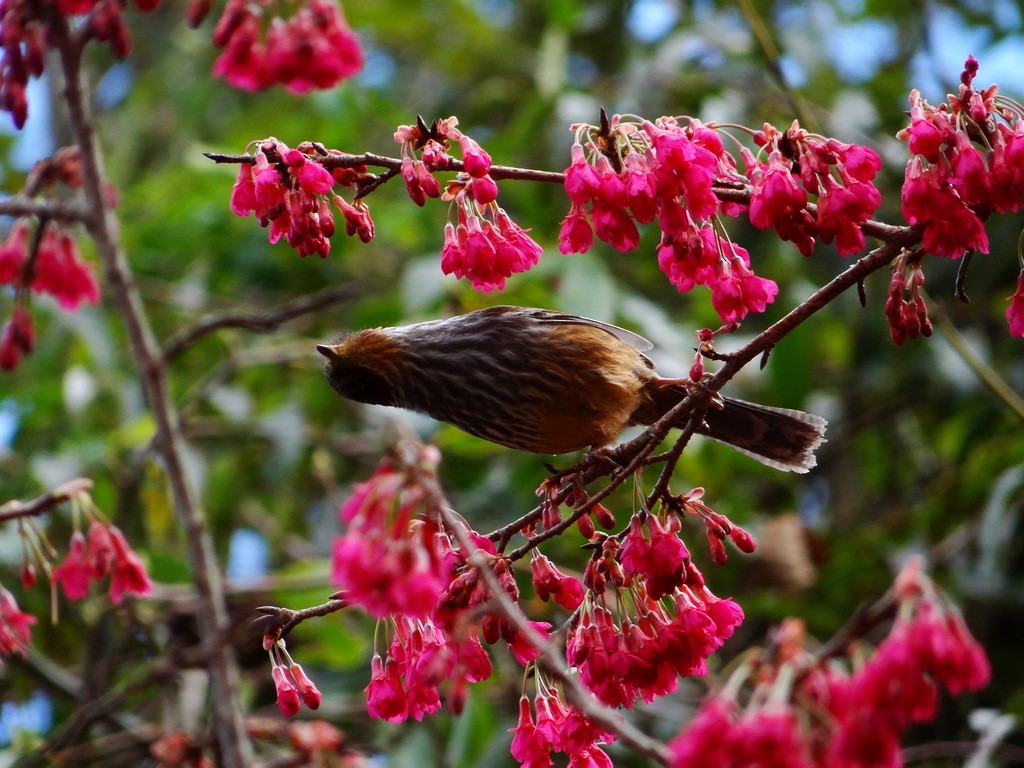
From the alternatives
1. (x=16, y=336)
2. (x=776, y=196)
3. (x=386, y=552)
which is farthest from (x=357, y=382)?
(x=386, y=552)

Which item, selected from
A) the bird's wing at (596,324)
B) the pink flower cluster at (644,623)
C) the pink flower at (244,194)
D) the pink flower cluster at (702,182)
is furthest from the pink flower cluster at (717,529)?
the bird's wing at (596,324)

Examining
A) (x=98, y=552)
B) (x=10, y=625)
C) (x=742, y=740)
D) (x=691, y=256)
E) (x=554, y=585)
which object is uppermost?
(x=691, y=256)

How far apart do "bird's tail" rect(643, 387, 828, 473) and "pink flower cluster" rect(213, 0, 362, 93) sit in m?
1.81

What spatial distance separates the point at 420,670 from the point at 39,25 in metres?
1.27

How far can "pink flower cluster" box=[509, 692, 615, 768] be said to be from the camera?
2217mm

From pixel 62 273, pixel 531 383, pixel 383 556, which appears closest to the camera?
pixel 383 556

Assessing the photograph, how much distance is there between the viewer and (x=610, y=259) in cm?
581

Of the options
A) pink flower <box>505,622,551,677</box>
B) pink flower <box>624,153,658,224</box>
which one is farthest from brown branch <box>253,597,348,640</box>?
pink flower <box>624,153,658,224</box>

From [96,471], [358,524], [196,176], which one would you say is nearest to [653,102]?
[196,176]

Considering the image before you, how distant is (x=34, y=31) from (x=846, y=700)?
166 centimetres

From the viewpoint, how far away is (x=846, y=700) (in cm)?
152

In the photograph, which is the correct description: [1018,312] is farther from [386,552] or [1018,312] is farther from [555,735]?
[386,552]

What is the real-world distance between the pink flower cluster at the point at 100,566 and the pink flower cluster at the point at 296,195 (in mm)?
771

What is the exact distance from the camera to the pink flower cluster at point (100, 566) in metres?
2.70
